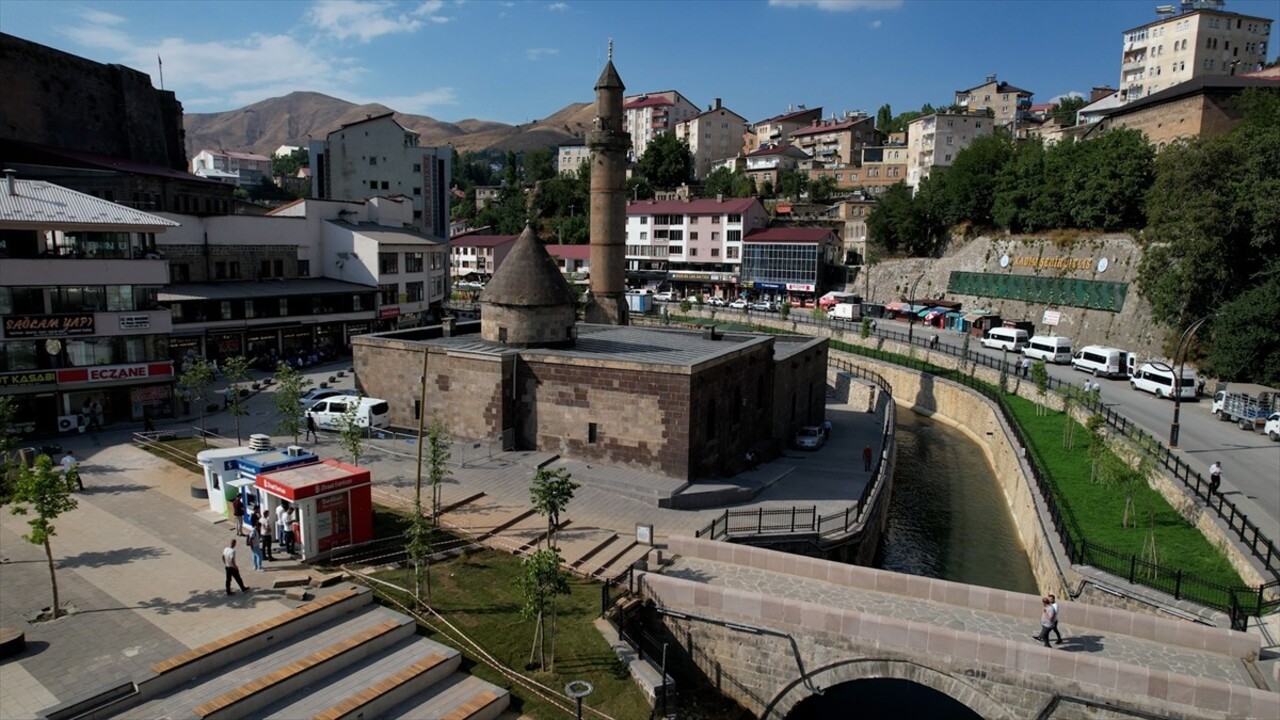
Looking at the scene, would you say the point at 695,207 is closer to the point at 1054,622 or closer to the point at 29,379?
the point at 29,379

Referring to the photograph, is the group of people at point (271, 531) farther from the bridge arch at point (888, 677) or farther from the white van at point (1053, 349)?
the white van at point (1053, 349)

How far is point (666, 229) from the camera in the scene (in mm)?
89312

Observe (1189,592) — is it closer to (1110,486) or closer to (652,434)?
(1110,486)

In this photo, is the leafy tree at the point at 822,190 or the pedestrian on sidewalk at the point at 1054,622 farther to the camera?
the leafy tree at the point at 822,190

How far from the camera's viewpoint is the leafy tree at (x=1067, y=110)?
118m

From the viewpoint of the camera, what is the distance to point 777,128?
135 metres

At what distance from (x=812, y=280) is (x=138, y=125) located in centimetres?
6141

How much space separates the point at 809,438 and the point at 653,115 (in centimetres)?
13174

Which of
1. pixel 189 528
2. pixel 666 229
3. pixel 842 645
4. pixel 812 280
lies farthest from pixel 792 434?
pixel 666 229

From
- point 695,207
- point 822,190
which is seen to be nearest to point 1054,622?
point 695,207

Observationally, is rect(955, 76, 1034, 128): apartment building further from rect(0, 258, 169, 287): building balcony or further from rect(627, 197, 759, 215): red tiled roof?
rect(0, 258, 169, 287): building balcony

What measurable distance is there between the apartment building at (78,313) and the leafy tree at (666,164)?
9070cm

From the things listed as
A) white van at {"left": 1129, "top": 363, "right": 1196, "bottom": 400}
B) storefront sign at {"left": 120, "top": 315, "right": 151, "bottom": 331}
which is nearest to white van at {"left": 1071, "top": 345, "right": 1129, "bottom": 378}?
white van at {"left": 1129, "top": 363, "right": 1196, "bottom": 400}

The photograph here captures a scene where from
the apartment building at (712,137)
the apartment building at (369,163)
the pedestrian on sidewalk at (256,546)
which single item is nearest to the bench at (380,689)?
the pedestrian on sidewalk at (256,546)
